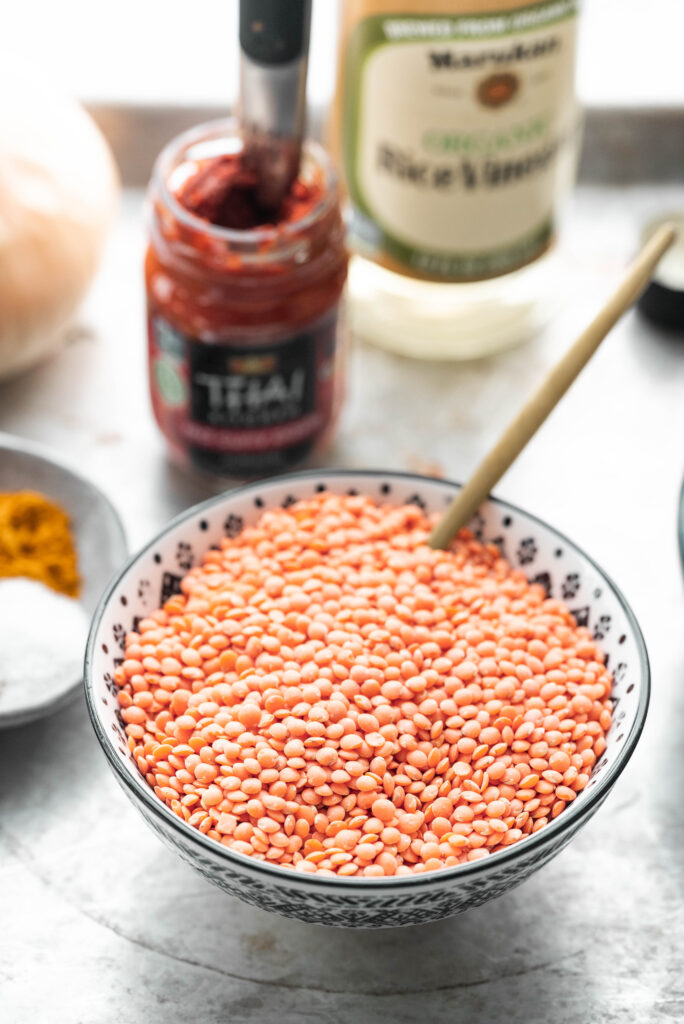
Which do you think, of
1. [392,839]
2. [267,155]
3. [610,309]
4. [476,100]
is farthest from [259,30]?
[392,839]

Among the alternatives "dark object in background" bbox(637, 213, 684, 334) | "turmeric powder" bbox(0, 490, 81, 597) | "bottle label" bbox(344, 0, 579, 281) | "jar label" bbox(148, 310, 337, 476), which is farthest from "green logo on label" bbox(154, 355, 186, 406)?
"dark object in background" bbox(637, 213, 684, 334)

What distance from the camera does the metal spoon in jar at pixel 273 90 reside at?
34.9 inches

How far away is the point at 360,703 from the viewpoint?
0.74 metres

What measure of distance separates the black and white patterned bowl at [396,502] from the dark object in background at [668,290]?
40 centimetres

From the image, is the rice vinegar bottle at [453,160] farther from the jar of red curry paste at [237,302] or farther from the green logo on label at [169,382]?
the green logo on label at [169,382]

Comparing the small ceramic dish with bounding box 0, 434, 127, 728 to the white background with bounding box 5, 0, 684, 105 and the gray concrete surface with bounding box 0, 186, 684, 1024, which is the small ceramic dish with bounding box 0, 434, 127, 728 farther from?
the white background with bounding box 5, 0, 684, 105

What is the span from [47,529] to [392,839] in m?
0.40

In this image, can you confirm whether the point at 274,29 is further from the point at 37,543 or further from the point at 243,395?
the point at 37,543

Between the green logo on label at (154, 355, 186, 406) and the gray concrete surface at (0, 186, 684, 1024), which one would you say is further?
the green logo on label at (154, 355, 186, 406)

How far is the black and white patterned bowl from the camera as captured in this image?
0.66 metres

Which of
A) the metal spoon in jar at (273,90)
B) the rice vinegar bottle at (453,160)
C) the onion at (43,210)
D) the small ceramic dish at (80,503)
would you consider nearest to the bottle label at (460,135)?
the rice vinegar bottle at (453,160)

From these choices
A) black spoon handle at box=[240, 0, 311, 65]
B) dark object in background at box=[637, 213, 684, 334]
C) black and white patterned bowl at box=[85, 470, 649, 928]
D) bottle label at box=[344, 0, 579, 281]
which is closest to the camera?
black and white patterned bowl at box=[85, 470, 649, 928]

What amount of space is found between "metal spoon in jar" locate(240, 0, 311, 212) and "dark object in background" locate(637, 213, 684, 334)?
0.37 meters

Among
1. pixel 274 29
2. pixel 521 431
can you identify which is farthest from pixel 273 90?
pixel 521 431
